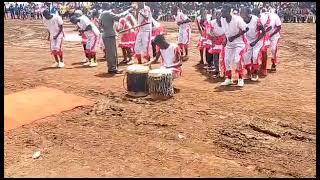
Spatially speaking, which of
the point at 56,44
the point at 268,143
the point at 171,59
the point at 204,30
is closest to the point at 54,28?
the point at 56,44

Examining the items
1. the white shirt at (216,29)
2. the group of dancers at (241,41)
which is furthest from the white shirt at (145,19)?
the white shirt at (216,29)

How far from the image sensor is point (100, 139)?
6941 millimetres

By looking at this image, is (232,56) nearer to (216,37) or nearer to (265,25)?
(216,37)

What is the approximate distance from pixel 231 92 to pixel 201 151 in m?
3.28

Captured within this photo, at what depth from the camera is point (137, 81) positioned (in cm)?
939

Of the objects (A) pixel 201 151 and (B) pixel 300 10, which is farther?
(B) pixel 300 10

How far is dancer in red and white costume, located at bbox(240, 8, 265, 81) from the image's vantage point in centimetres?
1014

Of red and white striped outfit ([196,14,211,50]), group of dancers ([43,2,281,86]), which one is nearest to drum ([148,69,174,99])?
group of dancers ([43,2,281,86])

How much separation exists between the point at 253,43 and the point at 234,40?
832mm

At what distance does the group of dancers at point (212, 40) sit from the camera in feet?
31.6
